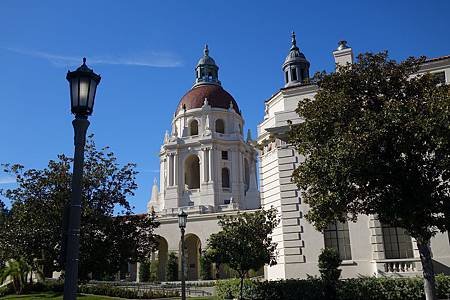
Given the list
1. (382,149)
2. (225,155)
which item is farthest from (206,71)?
(382,149)

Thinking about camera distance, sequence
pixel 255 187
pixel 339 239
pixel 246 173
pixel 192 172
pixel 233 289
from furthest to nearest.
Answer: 1. pixel 246 173
2. pixel 192 172
3. pixel 255 187
4. pixel 233 289
5. pixel 339 239

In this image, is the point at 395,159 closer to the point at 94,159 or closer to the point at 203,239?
the point at 94,159

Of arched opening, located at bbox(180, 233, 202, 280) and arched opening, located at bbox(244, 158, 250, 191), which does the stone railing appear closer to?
arched opening, located at bbox(180, 233, 202, 280)

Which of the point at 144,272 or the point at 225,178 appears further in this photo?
the point at 225,178

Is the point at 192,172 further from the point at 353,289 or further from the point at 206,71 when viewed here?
the point at 353,289

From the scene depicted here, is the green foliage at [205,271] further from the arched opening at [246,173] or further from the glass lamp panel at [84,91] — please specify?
the glass lamp panel at [84,91]

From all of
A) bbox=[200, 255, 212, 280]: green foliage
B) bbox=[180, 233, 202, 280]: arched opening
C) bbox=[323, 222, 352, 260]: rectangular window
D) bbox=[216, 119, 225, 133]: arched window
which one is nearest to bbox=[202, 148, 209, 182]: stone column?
bbox=[216, 119, 225, 133]: arched window

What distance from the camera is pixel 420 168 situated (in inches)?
567

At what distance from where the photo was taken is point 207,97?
2739 inches

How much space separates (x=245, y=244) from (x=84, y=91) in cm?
1683

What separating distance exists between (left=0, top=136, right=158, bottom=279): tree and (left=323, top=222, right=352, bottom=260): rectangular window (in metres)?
9.57

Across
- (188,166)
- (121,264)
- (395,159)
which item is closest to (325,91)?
(395,159)

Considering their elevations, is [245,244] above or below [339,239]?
below

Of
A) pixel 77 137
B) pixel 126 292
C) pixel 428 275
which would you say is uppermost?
pixel 77 137
